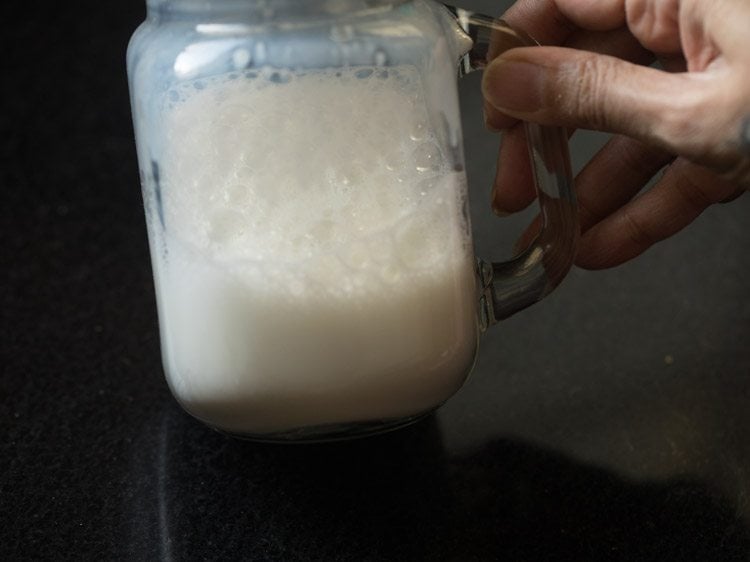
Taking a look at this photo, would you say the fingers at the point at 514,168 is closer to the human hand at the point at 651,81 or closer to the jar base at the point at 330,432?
the human hand at the point at 651,81

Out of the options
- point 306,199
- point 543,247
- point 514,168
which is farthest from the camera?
point 514,168

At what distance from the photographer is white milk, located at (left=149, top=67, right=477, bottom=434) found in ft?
1.88

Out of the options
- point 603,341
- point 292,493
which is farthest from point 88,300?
point 603,341

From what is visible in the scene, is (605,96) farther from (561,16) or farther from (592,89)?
(561,16)

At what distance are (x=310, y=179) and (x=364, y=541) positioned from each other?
0.70ft

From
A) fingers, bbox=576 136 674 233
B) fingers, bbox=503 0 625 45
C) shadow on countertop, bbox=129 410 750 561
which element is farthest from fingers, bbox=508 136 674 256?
shadow on countertop, bbox=129 410 750 561

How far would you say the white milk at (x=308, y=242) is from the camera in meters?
0.57

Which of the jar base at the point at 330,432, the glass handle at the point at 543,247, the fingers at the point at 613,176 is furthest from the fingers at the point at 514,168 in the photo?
the jar base at the point at 330,432

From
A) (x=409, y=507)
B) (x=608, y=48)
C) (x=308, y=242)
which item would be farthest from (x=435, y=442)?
(x=608, y=48)

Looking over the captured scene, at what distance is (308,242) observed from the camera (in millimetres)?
576

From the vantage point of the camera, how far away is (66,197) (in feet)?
3.49

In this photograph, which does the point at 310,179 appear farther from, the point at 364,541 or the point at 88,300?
the point at 88,300

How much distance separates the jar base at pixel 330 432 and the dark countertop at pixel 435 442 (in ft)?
0.11

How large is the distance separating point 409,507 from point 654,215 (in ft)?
0.98
